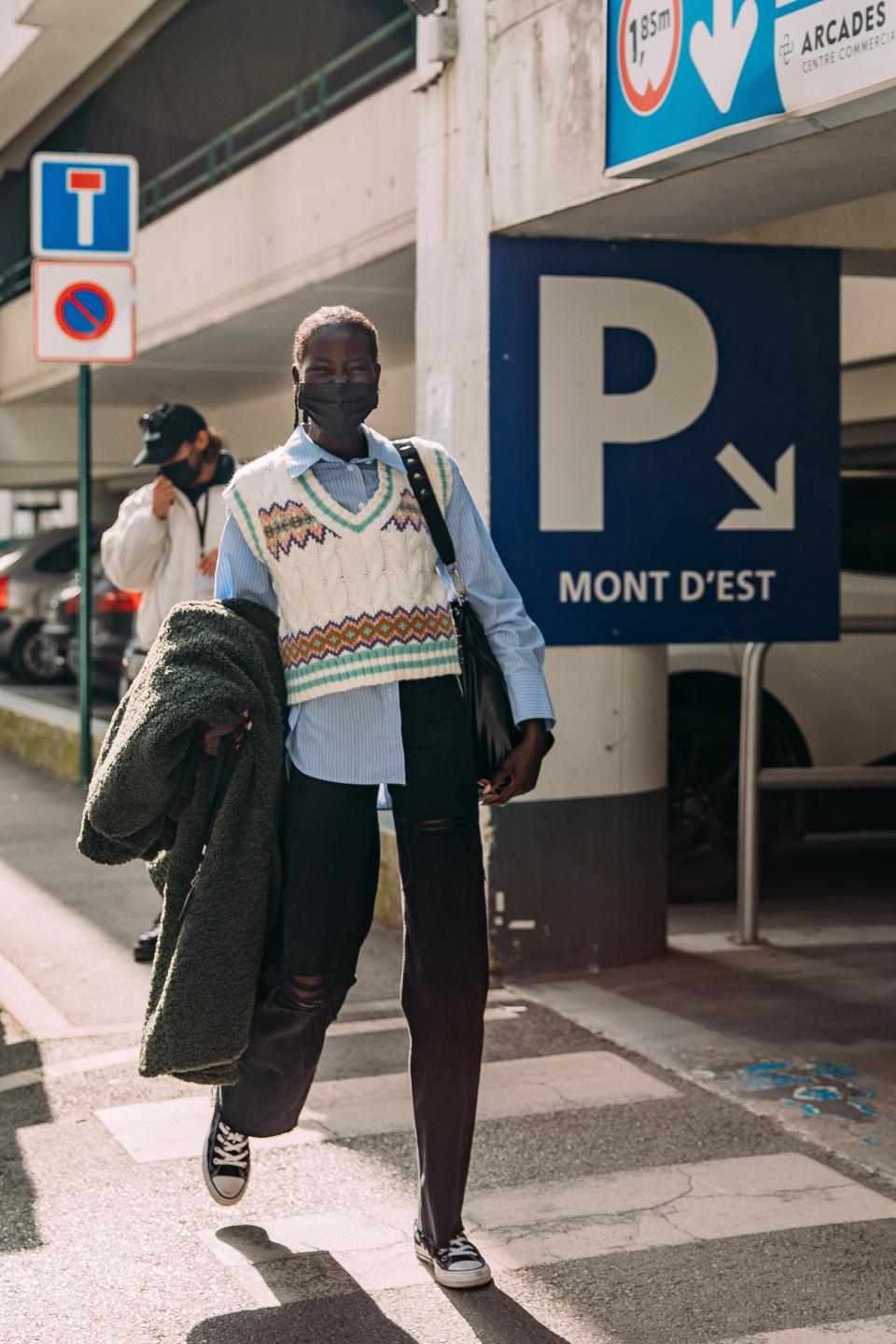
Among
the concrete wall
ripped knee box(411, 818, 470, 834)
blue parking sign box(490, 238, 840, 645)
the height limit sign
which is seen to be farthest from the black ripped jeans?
the concrete wall

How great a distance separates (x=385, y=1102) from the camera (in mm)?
4797

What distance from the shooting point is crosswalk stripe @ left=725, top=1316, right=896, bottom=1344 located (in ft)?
11.1

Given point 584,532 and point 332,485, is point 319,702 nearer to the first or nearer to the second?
point 332,485

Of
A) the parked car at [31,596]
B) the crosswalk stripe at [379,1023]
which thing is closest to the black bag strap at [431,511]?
the crosswalk stripe at [379,1023]

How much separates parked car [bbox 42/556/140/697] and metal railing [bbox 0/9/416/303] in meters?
3.50

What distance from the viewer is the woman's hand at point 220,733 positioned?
11.5 feet

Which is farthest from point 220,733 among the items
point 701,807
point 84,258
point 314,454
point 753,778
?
point 84,258

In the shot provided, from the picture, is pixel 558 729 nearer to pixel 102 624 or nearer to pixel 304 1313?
pixel 304 1313

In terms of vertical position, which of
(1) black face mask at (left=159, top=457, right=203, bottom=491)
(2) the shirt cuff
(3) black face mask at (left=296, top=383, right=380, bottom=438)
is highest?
(1) black face mask at (left=159, top=457, right=203, bottom=491)

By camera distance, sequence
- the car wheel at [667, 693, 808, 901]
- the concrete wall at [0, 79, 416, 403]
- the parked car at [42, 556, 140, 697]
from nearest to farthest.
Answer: the car wheel at [667, 693, 808, 901]
the concrete wall at [0, 79, 416, 403]
the parked car at [42, 556, 140, 697]

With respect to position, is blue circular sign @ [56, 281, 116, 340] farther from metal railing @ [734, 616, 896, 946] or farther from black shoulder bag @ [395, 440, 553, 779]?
black shoulder bag @ [395, 440, 553, 779]

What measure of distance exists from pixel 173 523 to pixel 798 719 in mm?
3169

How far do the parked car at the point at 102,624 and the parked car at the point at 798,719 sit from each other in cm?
685

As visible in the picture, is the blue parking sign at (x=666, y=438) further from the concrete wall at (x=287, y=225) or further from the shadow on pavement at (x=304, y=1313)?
the concrete wall at (x=287, y=225)
